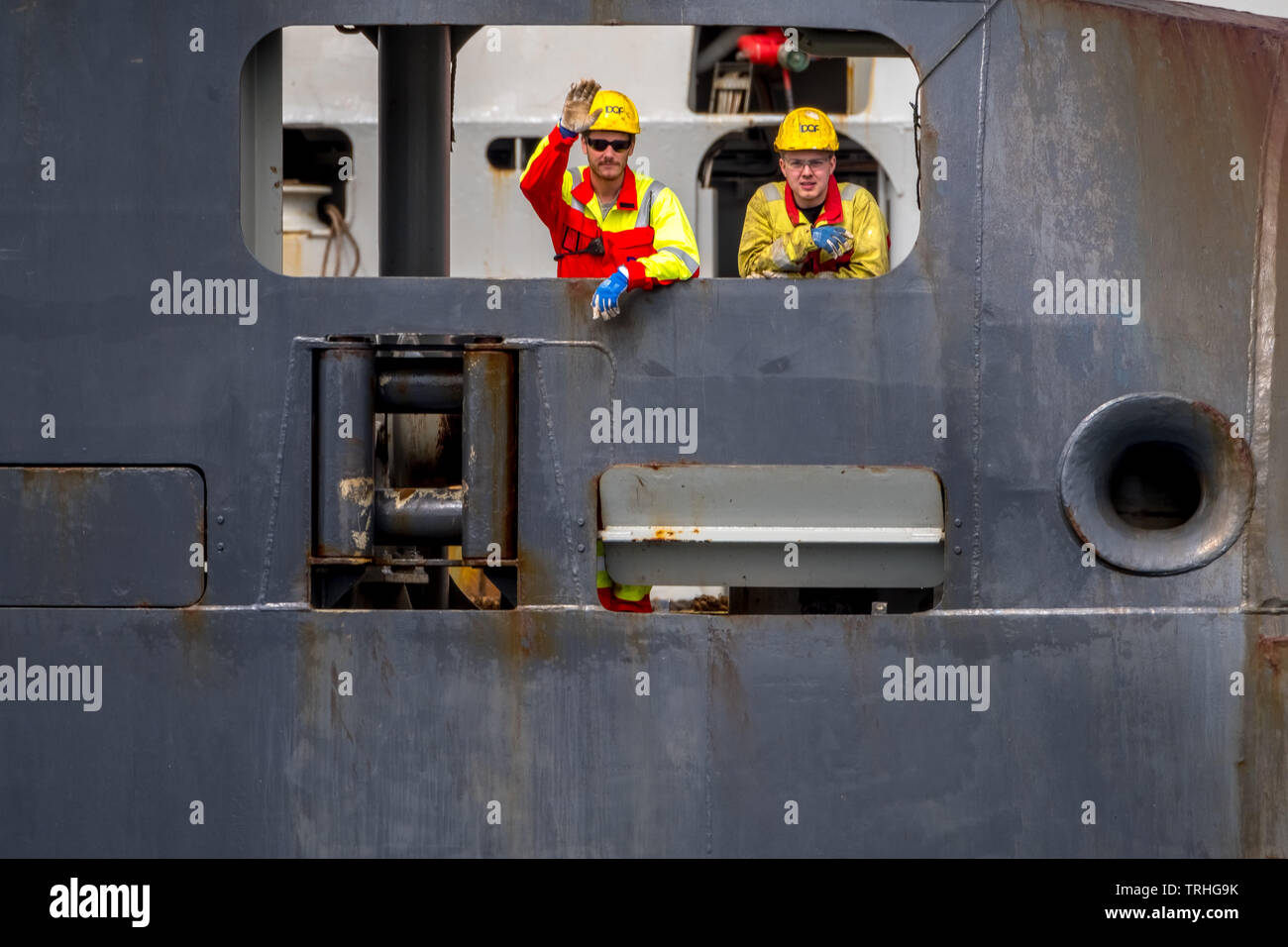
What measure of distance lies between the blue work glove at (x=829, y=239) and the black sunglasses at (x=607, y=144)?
0.63 meters

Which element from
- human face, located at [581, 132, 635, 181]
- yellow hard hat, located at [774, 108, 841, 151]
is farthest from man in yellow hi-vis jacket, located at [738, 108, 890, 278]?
human face, located at [581, 132, 635, 181]

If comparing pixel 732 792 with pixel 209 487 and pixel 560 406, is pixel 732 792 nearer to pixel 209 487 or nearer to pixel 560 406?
pixel 560 406

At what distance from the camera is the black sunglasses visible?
182 inches

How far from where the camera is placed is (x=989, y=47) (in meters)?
4.20

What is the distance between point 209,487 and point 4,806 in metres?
1.03
